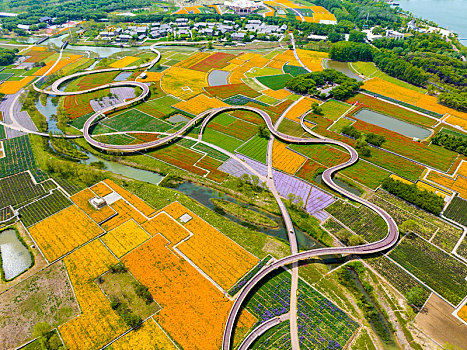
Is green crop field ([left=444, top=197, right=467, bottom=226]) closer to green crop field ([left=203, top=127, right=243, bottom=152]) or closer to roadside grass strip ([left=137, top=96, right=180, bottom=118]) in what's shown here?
green crop field ([left=203, top=127, right=243, bottom=152])

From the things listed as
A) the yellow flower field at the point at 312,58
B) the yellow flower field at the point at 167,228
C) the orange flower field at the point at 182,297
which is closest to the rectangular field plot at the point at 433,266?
the orange flower field at the point at 182,297

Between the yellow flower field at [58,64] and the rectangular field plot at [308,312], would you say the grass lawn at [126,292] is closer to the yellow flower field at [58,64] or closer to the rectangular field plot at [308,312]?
the rectangular field plot at [308,312]

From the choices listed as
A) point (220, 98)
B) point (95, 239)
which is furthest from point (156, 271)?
point (220, 98)

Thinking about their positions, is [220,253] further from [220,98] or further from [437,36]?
[437,36]

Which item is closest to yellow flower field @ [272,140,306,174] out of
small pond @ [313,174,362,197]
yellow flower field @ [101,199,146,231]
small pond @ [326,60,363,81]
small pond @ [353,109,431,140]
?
small pond @ [313,174,362,197]

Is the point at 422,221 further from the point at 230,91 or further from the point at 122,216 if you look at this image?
the point at 230,91

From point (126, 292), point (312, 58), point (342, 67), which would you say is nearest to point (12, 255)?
point (126, 292)
